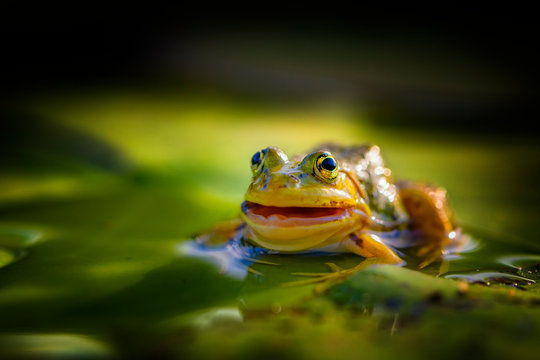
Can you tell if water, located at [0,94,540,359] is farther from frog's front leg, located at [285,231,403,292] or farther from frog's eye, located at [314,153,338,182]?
frog's eye, located at [314,153,338,182]

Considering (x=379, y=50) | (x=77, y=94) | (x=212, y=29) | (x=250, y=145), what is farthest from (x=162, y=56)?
(x=379, y=50)

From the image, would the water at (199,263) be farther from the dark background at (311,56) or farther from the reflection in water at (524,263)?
the dark background at (311,56)

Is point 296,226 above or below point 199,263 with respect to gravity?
above

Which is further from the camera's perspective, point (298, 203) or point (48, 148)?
point (48, 148)

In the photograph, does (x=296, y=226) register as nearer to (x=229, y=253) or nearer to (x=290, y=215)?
(x=290, y=215)

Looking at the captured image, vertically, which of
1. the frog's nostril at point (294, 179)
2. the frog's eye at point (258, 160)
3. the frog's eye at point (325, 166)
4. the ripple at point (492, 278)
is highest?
the frog's eye at point (258, 160)

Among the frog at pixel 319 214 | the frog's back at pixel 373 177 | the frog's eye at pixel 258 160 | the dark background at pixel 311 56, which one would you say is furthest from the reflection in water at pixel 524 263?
the dark background at pixel 311 56

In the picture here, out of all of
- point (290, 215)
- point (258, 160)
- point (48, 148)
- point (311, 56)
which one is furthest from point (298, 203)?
point (311, 56)
